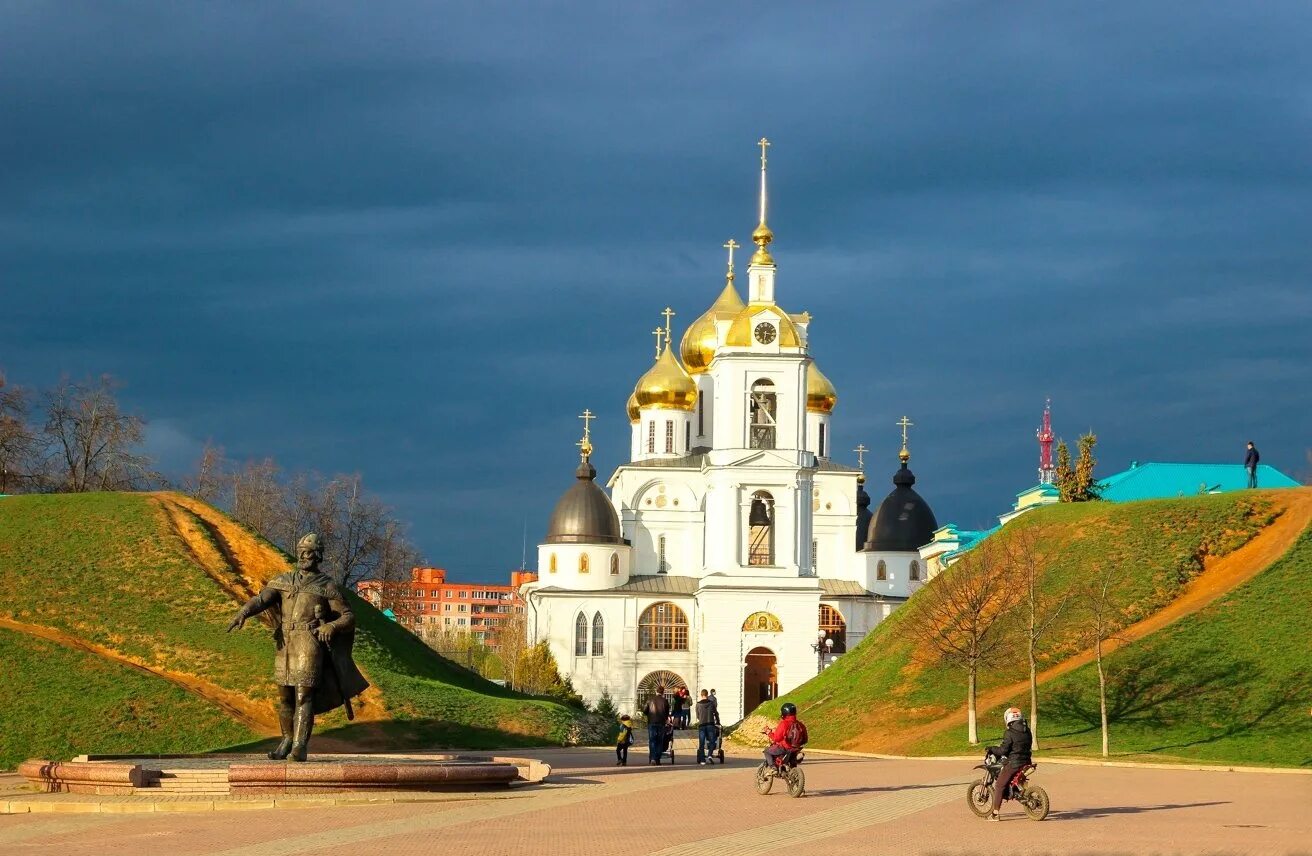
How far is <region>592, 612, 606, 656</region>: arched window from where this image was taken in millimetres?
82438

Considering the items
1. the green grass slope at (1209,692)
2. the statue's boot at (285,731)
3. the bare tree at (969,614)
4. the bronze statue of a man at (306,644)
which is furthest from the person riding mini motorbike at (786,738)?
the bare tree at (969,614)

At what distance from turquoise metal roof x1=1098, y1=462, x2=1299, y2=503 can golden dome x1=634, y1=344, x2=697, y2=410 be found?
22041 mm

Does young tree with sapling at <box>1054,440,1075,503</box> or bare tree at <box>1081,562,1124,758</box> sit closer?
bare tree at <box>1081,562,1124,758</box>

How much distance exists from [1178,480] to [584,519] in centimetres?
2761

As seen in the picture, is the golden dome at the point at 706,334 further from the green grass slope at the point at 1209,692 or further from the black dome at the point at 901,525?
the green grass slope at the point at 1209,692

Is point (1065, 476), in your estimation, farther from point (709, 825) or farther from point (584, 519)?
point (709, 825)

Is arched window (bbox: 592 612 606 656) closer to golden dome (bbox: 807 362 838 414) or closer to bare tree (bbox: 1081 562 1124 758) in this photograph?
golden dome (bbox: 807 362 838 414)

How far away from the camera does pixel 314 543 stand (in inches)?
886

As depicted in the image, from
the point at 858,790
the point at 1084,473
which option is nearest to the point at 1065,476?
the point at 1084,473

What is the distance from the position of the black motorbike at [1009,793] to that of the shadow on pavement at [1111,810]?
56 centimetres

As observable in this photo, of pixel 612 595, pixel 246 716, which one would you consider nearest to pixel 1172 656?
pixel 246 716

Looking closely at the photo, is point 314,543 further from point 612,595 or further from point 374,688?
point 612,595

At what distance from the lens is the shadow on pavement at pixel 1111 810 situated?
69.8 ft

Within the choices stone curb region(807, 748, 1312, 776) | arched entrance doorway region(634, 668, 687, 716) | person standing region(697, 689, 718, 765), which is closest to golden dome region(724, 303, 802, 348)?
arched entrance doorway region(634, 668, 687, 716)
